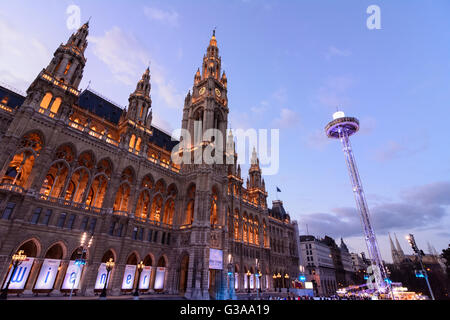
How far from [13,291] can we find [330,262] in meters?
116

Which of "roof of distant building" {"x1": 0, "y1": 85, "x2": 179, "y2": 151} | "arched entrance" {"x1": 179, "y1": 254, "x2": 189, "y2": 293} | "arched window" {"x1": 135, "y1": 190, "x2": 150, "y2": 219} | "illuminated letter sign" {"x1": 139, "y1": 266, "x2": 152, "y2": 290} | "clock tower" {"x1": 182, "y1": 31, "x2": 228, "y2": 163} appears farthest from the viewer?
"clock tower" {"x1": 182, "y1": 31, "x2": 228, "y2": 163}

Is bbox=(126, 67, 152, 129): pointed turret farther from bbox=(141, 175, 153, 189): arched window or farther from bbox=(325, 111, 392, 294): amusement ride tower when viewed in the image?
bbox=(325, 111, 392, 294): amusement ride tower

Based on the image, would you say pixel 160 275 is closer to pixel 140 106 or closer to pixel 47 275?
pixel 47 275

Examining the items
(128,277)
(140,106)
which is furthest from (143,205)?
(140,106)

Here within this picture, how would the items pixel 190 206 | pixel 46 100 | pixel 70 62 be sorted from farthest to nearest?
pixel 190 206 → pixel 70 62 → pixel 46 100

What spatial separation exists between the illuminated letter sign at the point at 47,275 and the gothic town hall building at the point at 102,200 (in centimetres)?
11

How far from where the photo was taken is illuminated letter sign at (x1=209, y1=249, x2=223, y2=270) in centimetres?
4106

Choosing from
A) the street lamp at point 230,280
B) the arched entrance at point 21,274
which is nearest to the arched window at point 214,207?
the street lamp at point 230,280

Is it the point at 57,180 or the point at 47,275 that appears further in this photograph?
the point at 57,180

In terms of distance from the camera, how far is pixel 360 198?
152ft

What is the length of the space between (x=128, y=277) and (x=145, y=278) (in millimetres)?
3242

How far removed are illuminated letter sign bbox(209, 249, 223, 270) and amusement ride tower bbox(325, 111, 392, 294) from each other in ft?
87.8

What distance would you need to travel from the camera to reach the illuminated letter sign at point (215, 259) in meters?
41.1

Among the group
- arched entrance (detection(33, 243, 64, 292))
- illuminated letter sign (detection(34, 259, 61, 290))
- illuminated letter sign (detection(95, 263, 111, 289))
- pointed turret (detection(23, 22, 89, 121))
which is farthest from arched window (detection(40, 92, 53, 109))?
illuminated letter sign (detection(95, 263, 111, 289))
